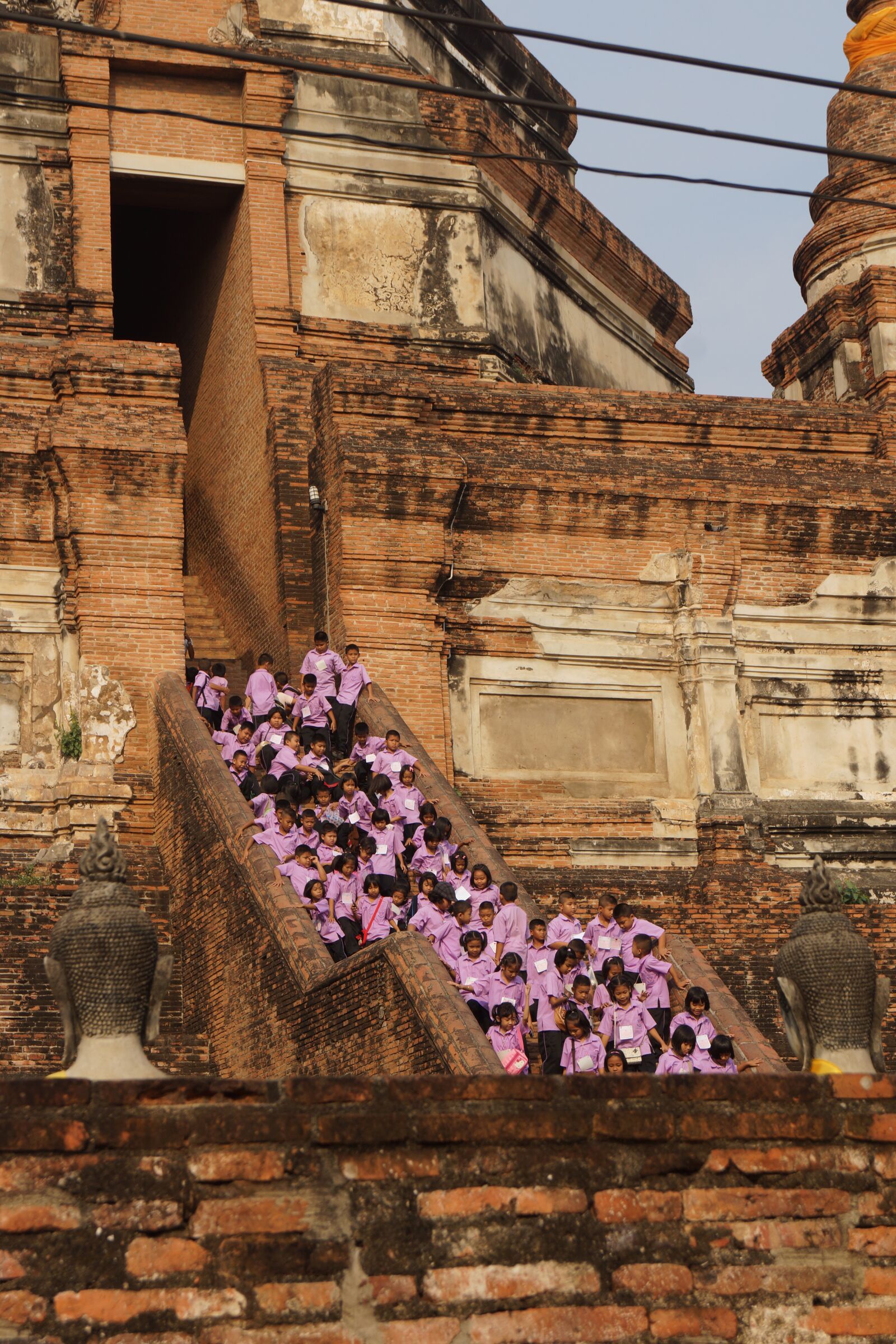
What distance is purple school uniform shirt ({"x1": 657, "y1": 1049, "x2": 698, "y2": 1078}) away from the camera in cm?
1337

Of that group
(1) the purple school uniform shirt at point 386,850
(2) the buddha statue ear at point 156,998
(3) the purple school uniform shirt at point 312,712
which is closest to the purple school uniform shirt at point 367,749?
(3) the purple school uniform shirt at point 312,712

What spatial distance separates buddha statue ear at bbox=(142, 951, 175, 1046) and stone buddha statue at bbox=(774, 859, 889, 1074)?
2.67 m

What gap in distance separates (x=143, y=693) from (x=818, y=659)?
648 centimetres

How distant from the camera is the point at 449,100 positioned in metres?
24.4

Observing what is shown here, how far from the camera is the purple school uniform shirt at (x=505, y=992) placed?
13.5 m

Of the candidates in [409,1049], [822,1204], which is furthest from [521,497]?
[822,1204]

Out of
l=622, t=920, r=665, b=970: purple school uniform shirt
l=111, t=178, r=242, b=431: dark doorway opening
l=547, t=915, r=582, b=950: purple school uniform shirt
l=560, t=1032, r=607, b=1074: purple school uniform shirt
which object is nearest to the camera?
l=560, t=1032, r=607, b=1074: purple school uniform shirt

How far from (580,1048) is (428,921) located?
1441mm

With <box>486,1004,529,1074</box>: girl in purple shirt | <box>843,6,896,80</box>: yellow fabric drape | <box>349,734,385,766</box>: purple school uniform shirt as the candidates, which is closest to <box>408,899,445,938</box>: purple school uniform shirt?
<box>486,1004,529,1074</box>: girl in purple shirt

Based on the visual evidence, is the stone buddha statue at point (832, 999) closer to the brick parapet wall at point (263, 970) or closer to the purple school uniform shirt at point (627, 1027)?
the brick parapet wall at point (263, 970)

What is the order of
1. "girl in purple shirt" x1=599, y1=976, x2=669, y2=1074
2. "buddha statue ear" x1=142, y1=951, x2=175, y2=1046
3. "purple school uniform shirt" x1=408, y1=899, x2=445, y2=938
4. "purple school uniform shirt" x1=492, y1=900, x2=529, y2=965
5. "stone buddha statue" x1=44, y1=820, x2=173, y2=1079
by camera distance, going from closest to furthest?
1. "stone buddha statue" x1=44, y1=820, x2=173, y2=1079
2. "buddha statue ear" x1=142, y1=951, x2=175, y2=1046
3. "girl in purple shirt" x1=599, y1=976, x2=669, y2=1074
4. "purple school uniform shirt" x1=408, y1=899, x2=445, y2=938
5. "purple school uniform shirt" x1=492, y1=900, x2=529, y2=965

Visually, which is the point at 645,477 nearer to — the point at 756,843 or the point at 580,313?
the point at 756,843

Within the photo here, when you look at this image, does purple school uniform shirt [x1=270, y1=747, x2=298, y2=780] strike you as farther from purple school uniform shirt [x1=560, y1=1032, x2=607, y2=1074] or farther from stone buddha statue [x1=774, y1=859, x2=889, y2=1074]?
stone buddha statue [x1=774, y1=859, x2=889, y2=1074]

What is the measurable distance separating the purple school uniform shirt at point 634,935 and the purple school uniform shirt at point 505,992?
159 centimetres
